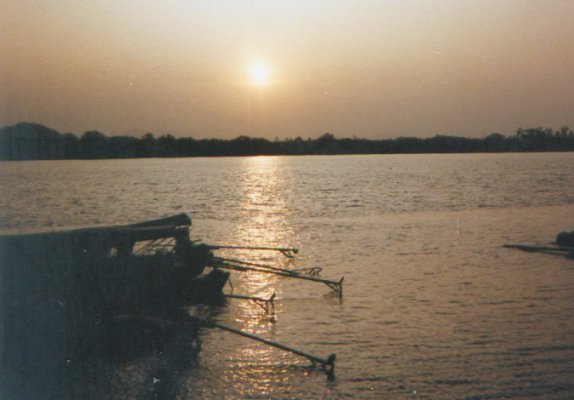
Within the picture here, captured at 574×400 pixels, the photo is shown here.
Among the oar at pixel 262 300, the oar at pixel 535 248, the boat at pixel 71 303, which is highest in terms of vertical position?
the boat at pixel 71 303

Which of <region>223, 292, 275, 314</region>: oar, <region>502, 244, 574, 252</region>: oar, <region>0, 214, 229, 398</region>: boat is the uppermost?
<region>0, 214, 229, 398</region>: boat

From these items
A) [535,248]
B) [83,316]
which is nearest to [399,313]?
[83,316]

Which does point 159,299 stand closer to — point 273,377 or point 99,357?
point 99,357

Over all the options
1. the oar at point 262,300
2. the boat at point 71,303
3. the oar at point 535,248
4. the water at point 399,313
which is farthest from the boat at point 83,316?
the oar at point 535,248

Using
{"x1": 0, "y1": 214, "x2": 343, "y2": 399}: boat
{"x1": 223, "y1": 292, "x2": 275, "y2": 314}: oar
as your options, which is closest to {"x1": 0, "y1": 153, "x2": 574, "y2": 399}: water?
{"x1": 223, "y1": 292, "x2": 275, "y2": 314}: oar

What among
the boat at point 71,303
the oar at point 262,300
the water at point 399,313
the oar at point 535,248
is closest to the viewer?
the water at point 399,313

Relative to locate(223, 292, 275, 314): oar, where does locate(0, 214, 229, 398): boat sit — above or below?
above

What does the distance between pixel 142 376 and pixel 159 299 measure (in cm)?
367

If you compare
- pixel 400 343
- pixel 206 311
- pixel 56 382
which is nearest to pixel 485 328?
pixel 400 343

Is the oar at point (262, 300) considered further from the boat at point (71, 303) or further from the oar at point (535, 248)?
the oar at point (535, 248)

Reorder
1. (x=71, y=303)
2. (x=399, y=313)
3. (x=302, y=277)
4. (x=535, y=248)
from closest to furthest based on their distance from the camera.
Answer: (x=71, y=303)
(x=399, y=313)
(x=302, y=277)
(x=535, y=248)

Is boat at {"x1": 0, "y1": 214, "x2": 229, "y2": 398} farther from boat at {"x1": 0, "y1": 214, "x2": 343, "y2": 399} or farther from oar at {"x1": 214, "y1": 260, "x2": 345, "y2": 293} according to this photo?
oar at {"x1": 214, "y1": 260, "x2": 345, "y2": 293}

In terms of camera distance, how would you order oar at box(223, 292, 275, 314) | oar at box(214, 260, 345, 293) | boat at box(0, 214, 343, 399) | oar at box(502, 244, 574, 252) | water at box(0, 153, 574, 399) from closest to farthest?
water at box(0, 153, 574, 399), boat at box(0, 214, 343, 399), oar at box(223, 292, 275, 314), oar at box(214, 260, 345, 293), oar at box(502, 244, 574, 252)

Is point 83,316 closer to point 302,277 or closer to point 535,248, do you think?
point 302,277
